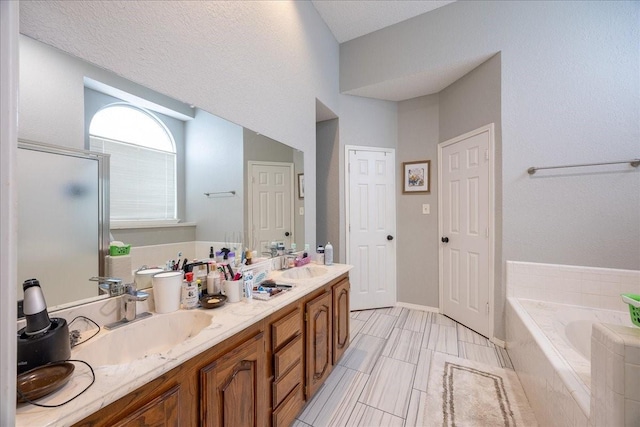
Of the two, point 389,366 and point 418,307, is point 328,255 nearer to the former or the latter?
point 389,366

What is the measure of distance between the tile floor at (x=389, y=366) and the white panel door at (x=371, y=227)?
0.29 meters

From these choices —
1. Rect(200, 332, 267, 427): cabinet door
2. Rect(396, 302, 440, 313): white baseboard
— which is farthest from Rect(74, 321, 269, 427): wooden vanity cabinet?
Rect(396, 302, 440, 313): white baseboard

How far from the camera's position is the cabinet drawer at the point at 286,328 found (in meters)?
1.27

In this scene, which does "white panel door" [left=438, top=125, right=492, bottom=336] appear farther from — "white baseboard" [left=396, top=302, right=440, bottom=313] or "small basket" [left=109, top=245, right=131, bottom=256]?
"small basket" [left=109, top=245, right=131, bottom=256]

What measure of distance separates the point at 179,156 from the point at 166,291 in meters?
0.70

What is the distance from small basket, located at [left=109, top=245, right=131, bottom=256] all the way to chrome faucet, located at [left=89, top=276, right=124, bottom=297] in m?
0.10

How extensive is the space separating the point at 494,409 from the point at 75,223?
2465 mm

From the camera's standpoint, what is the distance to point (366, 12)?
2.72 metres

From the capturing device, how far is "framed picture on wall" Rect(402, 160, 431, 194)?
325cm

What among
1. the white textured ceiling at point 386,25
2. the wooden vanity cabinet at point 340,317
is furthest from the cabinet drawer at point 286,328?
the white textured ceiling at point 386,25

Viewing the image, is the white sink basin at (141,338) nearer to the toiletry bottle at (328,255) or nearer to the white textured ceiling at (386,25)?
the toiletry bottle at (328,255)

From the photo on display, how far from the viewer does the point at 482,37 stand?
245 cm

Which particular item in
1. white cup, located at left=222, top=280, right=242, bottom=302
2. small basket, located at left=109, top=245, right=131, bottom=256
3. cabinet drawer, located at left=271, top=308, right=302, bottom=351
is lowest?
cabinet drawer, located at left=271, top=308, right=302, bottom=351

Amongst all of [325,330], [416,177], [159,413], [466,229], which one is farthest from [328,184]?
[159,413]
